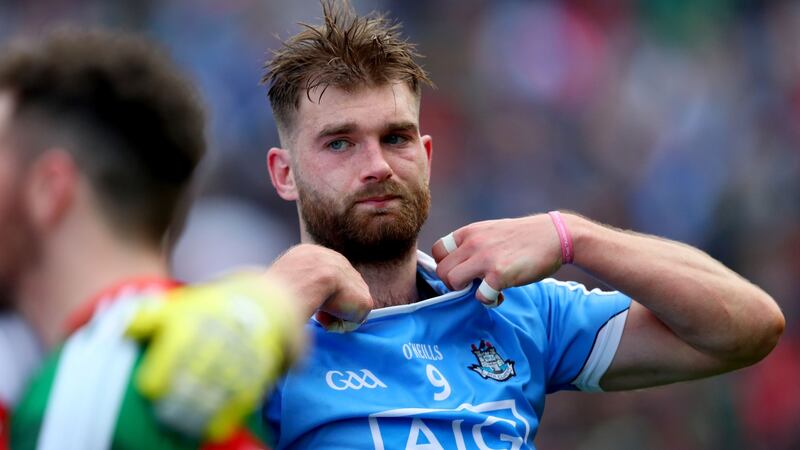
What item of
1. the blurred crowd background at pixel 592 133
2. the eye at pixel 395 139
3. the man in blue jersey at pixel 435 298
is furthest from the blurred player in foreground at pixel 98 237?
the blurred crowd background at pixel 592 133

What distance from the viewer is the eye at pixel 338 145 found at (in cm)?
342

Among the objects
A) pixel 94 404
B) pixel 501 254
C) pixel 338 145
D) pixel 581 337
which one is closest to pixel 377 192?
pixel 338 145

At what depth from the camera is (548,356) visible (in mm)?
3514

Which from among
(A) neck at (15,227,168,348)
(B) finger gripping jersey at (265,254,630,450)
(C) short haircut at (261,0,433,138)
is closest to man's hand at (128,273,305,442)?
(A) neck at (15,227,168,348)

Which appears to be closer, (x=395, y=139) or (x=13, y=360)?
(x=13, y=360)

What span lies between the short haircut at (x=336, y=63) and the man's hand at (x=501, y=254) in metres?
0.54

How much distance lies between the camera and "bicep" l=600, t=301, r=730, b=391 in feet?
11.4

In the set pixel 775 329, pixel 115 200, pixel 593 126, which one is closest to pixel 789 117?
pixel 593 126

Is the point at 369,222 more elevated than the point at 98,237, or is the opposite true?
the point at 98,237

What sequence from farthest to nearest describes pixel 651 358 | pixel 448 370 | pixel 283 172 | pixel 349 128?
pixel 283 172 < pixel 651 358 < pixel 349 128 < pixel 448 370

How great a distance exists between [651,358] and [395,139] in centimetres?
100

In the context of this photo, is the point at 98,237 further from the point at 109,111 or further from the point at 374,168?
the point at 374,168

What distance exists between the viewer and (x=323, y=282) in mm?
2875

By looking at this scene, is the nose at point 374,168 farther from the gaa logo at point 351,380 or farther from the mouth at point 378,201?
Result: the gaa logo at point 351,380
